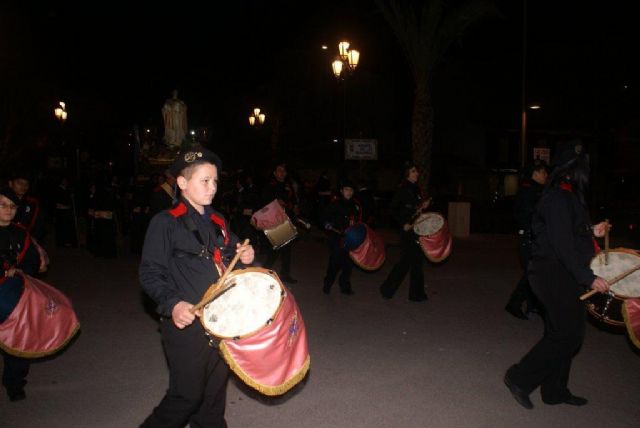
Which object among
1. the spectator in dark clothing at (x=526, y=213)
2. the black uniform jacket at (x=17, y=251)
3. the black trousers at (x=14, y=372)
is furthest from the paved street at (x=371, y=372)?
the black uniform jacket at (x=17, y=251)

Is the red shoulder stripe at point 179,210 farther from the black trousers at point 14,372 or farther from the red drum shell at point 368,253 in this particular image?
the red drum shell at point 368,253

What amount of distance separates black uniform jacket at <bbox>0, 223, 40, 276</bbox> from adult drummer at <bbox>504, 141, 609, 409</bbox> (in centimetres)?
419

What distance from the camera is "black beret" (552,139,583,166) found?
4495 millimetres

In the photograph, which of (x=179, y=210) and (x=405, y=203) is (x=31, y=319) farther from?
(x=405, y=203)

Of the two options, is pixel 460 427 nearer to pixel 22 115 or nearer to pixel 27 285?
pixel 27 285

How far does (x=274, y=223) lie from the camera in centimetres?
842

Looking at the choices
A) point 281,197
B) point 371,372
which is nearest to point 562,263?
point 371,372

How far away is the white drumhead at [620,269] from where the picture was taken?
4.53 metres

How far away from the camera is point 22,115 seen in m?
29.6

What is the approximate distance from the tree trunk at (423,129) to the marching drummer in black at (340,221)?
9140mm

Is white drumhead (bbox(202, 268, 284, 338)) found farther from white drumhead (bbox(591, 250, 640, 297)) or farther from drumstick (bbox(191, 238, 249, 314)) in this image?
white drumhead (bbox(591, 250, 640, 297))

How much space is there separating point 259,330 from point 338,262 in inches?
227

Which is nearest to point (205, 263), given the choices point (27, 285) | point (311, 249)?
point (27, 285)

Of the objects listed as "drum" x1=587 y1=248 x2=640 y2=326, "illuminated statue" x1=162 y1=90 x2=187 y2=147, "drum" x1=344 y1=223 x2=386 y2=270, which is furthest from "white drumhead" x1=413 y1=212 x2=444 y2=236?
"illuminated statue" x1=162 y1=90 x2=187 y2=147
